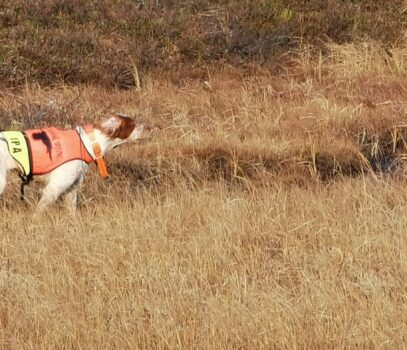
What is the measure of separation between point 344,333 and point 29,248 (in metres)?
1.82

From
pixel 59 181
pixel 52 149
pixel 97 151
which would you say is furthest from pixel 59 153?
pixel 97 151

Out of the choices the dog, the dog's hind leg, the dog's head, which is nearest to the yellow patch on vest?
the dog

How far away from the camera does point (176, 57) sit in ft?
36.6

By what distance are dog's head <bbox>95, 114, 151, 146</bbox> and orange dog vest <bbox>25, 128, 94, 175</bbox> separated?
0.69 feet

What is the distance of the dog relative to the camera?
5.46 m

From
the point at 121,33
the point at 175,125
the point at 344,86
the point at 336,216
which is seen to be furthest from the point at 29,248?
the point at 121,33

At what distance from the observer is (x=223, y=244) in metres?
4.77

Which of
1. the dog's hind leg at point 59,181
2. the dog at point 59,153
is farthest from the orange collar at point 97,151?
the dog's hind leg at point 59,181

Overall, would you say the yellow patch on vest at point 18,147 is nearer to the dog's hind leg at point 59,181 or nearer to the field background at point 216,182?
the dog's hind leg at point 59,181

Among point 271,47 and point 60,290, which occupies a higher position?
point 60,290

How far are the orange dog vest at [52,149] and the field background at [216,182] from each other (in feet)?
0.95

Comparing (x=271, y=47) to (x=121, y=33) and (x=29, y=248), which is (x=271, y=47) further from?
(x=29, y=248)

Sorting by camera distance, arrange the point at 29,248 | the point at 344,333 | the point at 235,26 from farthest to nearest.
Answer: the point at 235,26
the point at 29,248
the point at 344,333

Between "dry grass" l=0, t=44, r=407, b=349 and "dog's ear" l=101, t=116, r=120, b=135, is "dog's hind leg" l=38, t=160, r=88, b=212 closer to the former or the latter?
"dry grass" l=0, t=44, r=407, b=349
